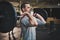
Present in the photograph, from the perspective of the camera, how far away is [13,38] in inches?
112

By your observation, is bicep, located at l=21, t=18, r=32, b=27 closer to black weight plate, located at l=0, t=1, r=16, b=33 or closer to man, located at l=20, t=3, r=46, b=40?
man, located at l=20, t=3, r=46, b=40

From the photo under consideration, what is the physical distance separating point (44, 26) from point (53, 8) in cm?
27

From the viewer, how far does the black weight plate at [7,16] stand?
244cm

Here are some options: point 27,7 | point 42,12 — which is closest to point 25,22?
point 27,7

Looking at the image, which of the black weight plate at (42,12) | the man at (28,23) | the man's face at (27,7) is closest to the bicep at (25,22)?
the man at (28,23)

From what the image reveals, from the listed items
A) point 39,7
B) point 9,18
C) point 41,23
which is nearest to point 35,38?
point 41,23

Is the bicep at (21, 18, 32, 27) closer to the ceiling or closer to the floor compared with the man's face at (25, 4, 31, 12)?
closer to the floor

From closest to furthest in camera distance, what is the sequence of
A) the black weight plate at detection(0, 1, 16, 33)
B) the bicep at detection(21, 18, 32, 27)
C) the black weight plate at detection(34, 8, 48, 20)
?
1. the black weight plate at detection(0, 1, 16, 33)
2. the bicep at detection(21, 18, 32, 27)
3. the black weight plate at detection(34, 8, 48, 20)

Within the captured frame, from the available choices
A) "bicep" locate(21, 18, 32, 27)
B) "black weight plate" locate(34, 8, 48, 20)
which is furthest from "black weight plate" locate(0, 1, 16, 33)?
"black weight plate" locate(34, 8, 48, 20)

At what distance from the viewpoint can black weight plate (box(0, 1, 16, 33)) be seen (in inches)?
96.0

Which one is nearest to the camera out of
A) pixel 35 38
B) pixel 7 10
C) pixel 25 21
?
pixel 7 10

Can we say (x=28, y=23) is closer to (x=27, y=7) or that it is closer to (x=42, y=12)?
(x=27, y=7)

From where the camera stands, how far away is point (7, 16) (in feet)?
8.02

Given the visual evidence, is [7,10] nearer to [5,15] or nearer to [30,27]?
[5,15]
